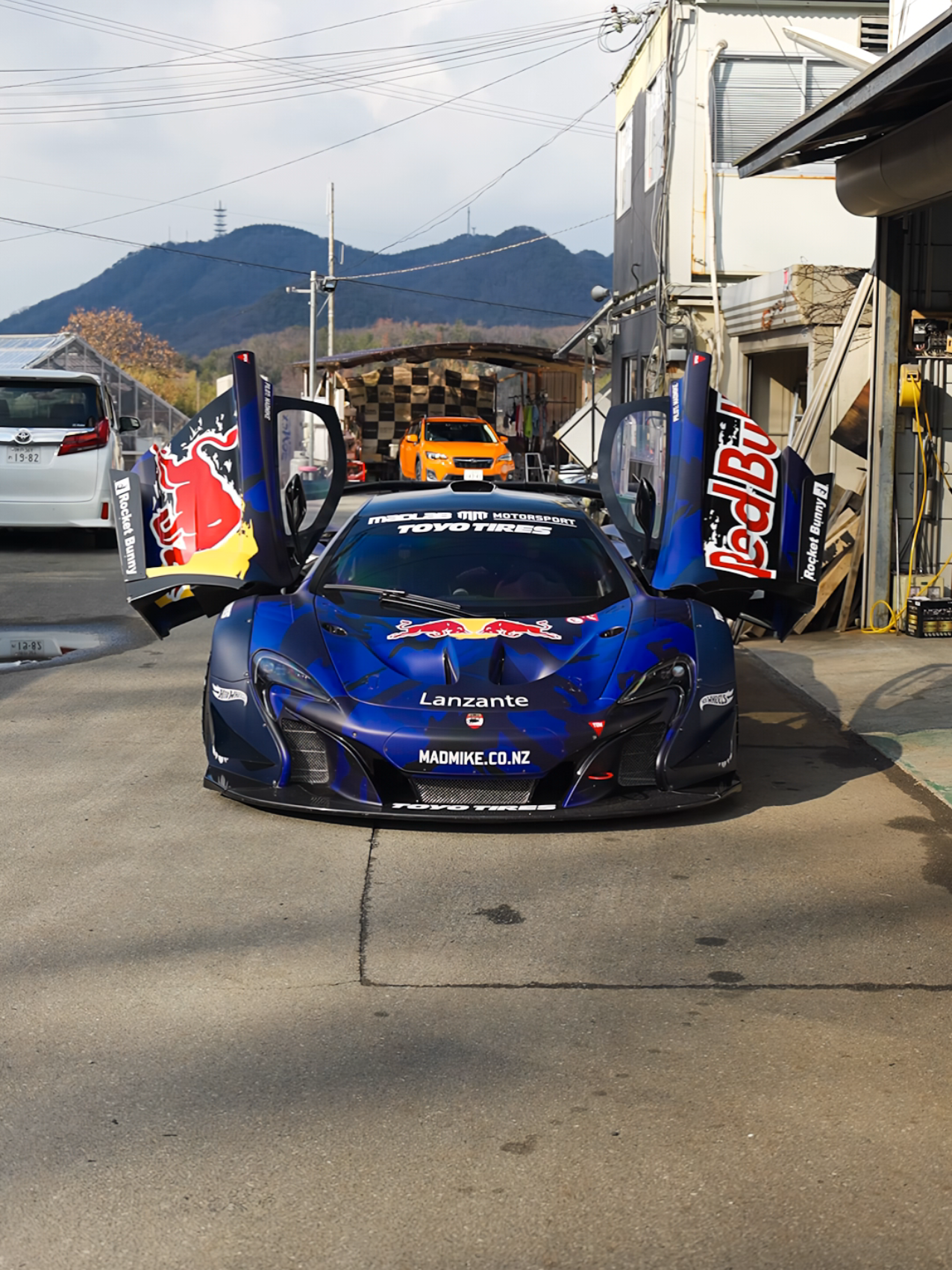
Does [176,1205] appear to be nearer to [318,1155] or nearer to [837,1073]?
[318,1155]

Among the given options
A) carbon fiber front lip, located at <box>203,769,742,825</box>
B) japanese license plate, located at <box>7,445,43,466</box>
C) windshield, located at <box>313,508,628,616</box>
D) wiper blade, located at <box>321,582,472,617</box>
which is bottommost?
carbon fiber front lip, located at <box>203,769,742,825</box>

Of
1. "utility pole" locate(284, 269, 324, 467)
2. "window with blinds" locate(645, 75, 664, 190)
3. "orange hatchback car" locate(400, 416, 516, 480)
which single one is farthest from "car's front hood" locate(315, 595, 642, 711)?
"utility pole" locate(284, 269, 324, 467)

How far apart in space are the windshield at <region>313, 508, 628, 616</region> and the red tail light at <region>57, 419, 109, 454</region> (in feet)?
36.2

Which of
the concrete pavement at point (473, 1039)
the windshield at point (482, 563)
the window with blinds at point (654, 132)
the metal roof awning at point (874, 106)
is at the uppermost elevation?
the window with blinds at point (654, 132)

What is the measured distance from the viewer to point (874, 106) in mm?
8641

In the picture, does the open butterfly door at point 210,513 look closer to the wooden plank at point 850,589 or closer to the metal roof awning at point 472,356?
the wooden plank at point 850,589

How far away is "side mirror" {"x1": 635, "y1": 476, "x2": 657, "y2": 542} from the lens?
7.36 m

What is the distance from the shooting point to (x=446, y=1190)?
3.03m

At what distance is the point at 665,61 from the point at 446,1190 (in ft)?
63.5

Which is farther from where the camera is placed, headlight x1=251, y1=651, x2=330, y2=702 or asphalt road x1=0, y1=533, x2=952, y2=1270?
headlight x1=251, y1=651, x2=330, y2=702

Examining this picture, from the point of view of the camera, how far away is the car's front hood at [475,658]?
5.71 m

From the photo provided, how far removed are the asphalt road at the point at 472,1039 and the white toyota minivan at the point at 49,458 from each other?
11549mm

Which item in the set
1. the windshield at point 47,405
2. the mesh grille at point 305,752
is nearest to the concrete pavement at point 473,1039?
the mesh grille at point 305,752

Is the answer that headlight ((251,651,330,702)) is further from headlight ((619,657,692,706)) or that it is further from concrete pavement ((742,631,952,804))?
concrete pavement ((742,631,952,804))
